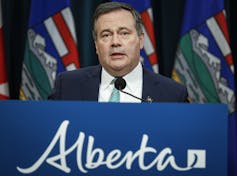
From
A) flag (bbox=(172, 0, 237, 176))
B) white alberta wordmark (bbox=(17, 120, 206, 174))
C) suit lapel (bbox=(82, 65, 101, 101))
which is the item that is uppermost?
flag (bbox=(172, 0, 237, 176))

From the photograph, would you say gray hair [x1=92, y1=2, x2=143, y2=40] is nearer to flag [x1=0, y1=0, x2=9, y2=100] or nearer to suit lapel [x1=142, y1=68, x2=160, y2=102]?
suit lapel [x1=142, y1=68, x2=160, y2=102]

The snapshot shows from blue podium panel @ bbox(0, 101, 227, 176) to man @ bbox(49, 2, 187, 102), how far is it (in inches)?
24.1

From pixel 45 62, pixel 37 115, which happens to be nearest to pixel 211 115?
pixel 37 115

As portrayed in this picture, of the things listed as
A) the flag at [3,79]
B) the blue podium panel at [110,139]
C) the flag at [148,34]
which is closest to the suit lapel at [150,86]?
the blue podium panel at [110,139]

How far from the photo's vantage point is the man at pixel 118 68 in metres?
1.52

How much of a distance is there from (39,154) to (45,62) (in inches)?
71.4

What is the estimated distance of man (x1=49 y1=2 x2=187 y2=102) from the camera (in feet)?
5.00

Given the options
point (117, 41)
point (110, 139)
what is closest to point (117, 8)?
point (117, 41)

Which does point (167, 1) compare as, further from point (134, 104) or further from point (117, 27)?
point (134, 104)

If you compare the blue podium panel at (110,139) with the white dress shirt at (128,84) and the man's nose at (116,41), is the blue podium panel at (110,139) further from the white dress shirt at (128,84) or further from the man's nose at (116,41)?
the man's nose at (116,41)

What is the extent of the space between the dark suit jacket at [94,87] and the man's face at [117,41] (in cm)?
8

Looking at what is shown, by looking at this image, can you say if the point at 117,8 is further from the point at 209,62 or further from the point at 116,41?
the point at 209,62

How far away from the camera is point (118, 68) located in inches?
60.5

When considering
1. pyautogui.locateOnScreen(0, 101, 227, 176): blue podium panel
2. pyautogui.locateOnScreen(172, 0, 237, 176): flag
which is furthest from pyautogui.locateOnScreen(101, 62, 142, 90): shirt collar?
pyautogui.locateOnScreen(172, 0, 237, 176): flag
